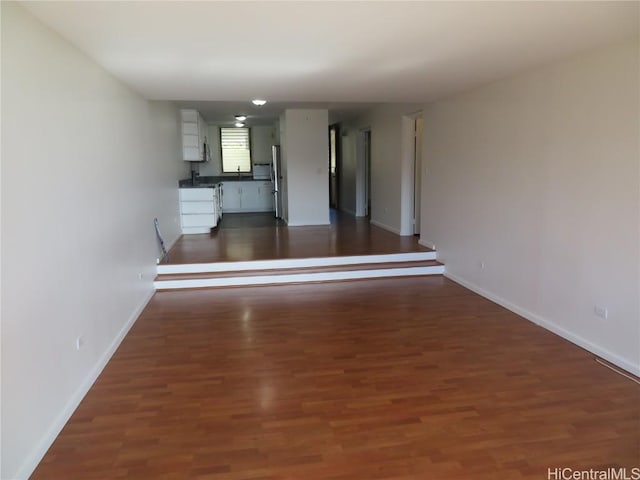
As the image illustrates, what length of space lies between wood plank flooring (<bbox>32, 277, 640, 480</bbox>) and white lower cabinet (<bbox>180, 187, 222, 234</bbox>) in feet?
12.7

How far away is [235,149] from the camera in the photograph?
11.8 metres

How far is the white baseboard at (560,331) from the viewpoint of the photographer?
3.13 meters

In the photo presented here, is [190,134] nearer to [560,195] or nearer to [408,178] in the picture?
[408,178]

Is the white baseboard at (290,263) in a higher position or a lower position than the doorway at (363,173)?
lower

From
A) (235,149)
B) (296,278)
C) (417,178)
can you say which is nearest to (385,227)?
(417,178)

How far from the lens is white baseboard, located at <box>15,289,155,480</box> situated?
6.91ft

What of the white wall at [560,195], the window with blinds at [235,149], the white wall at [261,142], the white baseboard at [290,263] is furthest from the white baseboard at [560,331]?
the window with blinds at [235,149]

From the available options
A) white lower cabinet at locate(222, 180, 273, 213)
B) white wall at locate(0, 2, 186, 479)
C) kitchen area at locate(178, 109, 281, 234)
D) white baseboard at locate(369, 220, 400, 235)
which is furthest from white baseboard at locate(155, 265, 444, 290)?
white lower cabinet at locate(222, 180, 273, 213)

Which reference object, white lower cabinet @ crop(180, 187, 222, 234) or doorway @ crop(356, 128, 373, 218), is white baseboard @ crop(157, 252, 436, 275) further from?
doorway @ crop(356, 128, 373, 218)

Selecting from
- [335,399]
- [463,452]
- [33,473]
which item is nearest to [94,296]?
[33,473]

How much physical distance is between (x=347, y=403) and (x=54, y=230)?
1.99m

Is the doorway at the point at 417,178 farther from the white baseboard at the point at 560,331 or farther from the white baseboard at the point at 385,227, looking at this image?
the white baseboard at the point at 560,331

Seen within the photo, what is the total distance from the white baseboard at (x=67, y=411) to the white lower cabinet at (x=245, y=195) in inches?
295

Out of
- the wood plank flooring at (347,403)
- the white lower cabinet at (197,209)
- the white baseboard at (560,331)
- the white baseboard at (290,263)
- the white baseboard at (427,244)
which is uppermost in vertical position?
A: the white lower cabinet at (197,209)
